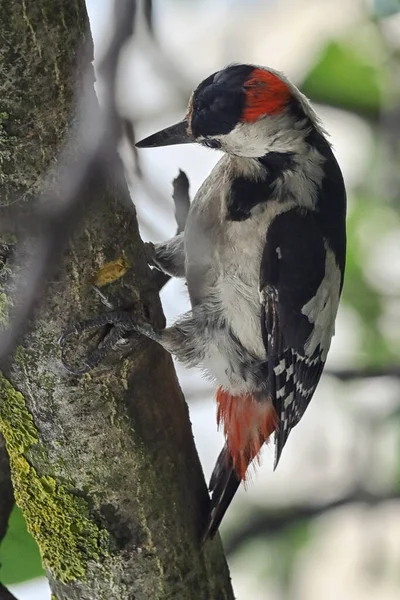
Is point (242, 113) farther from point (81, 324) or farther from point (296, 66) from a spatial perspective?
point (296, 66)

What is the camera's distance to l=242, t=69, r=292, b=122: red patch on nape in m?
1.01

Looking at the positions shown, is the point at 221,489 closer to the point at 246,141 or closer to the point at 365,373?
the point at 246,141

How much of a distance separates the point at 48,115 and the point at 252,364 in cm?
61

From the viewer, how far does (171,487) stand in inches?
38.1

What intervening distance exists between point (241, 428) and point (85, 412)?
18.0 inches

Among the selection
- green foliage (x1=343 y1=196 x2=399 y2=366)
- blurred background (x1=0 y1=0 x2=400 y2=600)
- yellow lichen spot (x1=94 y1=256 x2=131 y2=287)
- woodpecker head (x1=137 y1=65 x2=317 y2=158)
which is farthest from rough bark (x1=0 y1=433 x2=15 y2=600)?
green foliage (x1=343 y1=196 x2=399 y2=366)

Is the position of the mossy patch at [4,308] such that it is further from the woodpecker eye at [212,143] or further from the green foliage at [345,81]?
the green foliage at [345,81]

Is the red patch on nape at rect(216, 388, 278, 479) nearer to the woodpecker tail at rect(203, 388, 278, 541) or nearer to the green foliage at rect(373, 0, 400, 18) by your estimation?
the woodpecker tail at rect(203, 388, 278, 541)

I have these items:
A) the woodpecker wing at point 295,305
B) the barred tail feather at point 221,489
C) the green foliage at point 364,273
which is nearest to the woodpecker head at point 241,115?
the woodpecker wing at point 295,305

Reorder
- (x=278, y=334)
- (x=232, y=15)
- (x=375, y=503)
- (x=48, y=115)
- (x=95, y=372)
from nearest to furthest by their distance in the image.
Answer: (x=48, y=115), (x=95, y=372), (x=278, y=334), (x=232, y=15), (x=375, y=503)

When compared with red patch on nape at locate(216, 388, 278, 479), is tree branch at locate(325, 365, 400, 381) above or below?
below

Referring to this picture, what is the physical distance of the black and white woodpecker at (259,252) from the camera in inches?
40.7

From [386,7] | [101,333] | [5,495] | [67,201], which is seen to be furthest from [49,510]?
[386,7]

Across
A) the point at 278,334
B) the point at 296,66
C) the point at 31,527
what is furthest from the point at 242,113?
the point at 296,66
